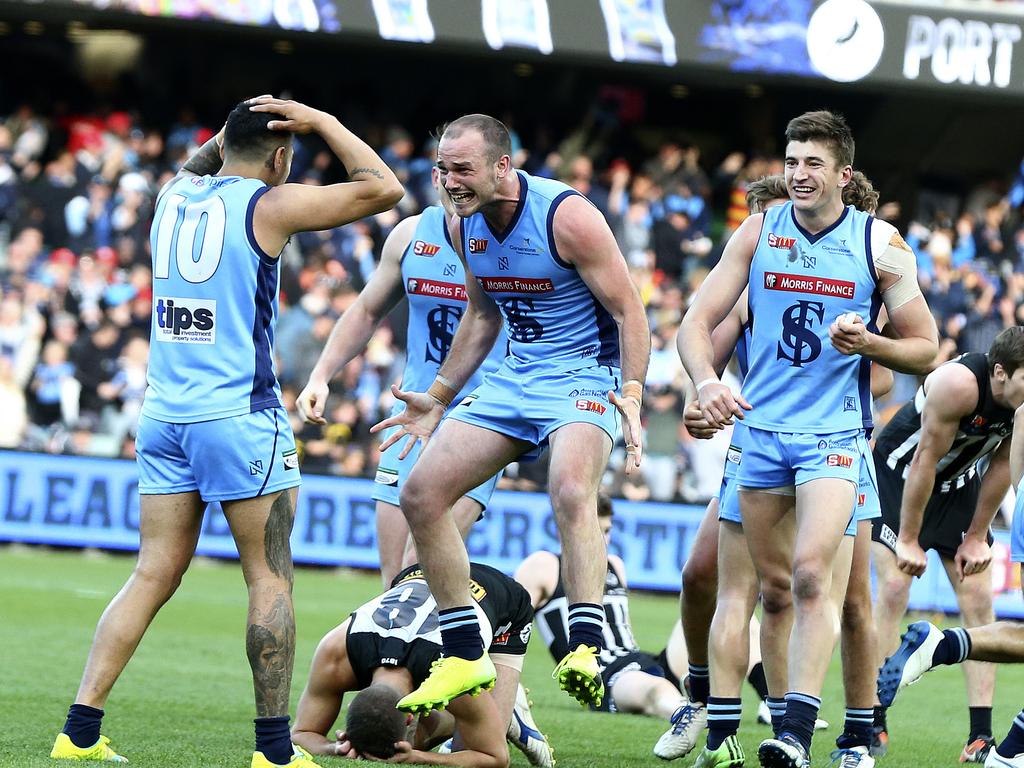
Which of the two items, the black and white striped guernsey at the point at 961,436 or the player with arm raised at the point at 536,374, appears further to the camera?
the black and white striped guernsey at the point at 961,436

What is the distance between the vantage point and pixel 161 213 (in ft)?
20.3

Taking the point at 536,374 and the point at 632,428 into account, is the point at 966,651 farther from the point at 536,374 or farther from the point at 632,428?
the point at 536,374

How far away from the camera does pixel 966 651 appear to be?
22.3 ft

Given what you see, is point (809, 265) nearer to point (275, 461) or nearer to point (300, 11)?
point (275, 461)

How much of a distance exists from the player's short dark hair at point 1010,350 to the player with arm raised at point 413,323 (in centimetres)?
245

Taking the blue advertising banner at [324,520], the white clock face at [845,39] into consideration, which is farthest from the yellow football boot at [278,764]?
the white clock face at [845,39]

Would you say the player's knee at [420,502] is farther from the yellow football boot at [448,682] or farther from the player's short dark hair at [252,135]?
the player's short dark hair at [252,135]

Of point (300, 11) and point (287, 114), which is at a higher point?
point (300, 11)

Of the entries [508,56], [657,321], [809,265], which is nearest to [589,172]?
[508,56]

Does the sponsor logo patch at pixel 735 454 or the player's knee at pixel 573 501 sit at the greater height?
the sponsor logo patch at pixel 735 454

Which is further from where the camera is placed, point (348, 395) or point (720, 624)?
point (348, 395)

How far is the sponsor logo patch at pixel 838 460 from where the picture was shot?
6652 mm

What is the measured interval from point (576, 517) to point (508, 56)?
1637 cm

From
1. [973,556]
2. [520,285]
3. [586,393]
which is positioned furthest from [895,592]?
[520,285]
